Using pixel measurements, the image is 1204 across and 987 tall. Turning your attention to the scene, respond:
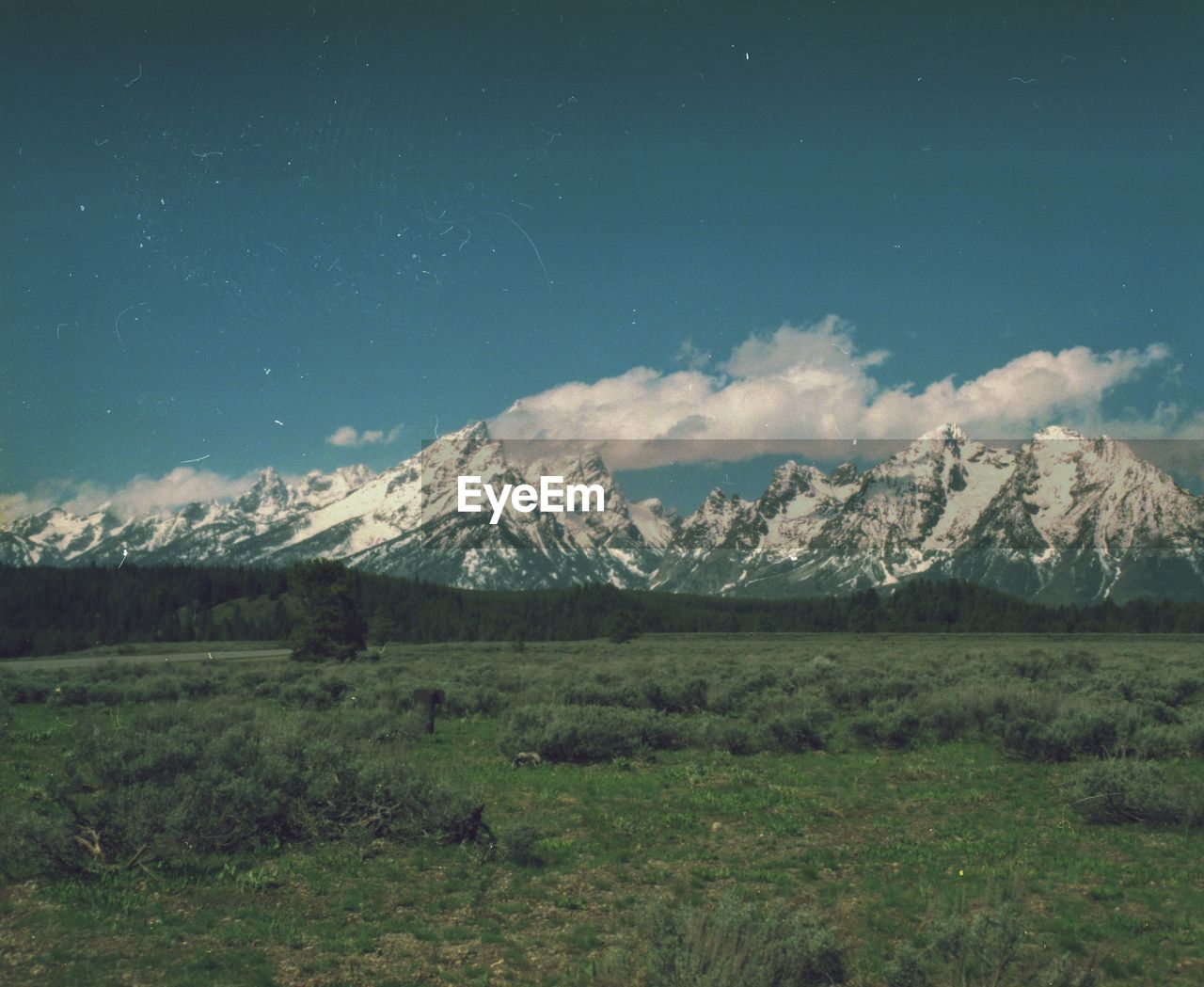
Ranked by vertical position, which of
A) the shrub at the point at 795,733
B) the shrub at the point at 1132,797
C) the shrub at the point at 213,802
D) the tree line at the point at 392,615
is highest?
the shrub at the point at 213,802

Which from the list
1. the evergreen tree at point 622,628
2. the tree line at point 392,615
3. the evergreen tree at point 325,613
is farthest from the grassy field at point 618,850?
the tree line at point 392,615

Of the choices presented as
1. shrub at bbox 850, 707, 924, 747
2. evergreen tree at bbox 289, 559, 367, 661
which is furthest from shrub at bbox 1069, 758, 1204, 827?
evergreen tree at bbox 289, 559, 367, 661

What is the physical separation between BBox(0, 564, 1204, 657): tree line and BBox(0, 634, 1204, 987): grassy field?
280 ft

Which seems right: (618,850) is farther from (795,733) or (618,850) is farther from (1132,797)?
(795,733)

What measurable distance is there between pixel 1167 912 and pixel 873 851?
3706 mm

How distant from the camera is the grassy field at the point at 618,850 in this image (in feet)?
28.5

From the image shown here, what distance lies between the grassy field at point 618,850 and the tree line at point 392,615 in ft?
280

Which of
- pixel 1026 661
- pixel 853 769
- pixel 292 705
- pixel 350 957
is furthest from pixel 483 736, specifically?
pixel 1026 661

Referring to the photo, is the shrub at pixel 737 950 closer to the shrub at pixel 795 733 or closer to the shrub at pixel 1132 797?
the shrub at pixel 1132 797

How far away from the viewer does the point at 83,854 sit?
11.2 meters

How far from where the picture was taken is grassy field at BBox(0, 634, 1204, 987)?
870 centimetres

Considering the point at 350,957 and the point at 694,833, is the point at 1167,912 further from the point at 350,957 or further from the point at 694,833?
the point at 350,957

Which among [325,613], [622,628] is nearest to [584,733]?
[325,613]

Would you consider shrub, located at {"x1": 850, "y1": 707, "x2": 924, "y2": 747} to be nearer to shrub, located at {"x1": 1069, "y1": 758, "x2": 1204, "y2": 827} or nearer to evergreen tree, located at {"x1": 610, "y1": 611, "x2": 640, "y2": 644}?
shrub, located at {"x1": 1069, "y1": 758, "x2": 1204, "y2": 827}
